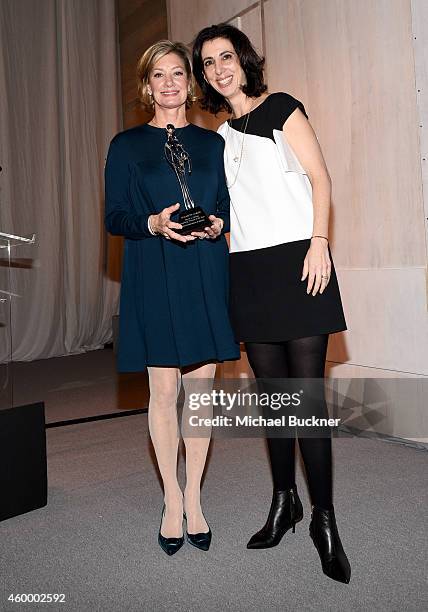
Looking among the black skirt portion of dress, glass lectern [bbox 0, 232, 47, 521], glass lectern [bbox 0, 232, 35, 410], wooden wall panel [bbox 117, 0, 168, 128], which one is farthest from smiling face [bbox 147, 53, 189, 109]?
wooden wall panel [bbox 117, 0, 168, 128]

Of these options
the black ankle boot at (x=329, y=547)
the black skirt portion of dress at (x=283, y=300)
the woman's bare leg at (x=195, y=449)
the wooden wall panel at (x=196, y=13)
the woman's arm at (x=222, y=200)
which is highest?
the wooden wall panel at (x=196, y=13)

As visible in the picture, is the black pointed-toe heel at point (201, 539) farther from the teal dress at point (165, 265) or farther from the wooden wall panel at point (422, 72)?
the wooden wall panel at point (422, 72)

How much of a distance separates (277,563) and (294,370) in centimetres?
55

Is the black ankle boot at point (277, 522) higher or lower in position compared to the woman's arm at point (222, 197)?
lower

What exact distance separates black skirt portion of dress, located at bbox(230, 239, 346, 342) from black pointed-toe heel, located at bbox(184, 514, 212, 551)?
62 cm

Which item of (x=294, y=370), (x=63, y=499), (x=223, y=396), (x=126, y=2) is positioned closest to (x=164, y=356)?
(x=294, y=370)

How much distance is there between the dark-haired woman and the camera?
184cm

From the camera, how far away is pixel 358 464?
110 inches

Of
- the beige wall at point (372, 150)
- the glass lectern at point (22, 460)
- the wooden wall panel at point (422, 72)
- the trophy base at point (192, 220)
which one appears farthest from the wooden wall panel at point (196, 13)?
the glass lectern at point (22, 460)

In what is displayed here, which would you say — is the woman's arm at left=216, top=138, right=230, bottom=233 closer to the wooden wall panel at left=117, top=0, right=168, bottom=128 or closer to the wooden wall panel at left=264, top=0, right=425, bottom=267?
the wooden wall panel at left=264, top=0, right=425, bottom=267

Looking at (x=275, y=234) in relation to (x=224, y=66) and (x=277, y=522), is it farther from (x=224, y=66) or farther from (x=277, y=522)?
(x=277, y=522)

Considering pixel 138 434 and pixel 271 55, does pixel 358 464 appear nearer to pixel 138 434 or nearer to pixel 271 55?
pixel 138 434

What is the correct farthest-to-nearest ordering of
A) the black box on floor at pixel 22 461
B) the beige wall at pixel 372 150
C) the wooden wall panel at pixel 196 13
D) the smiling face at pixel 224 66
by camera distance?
the wooden wall panel at pixel 196 13 → the beige wall at pixel 372 150 → the black box on floor at pixel 22 461 → the smiling face at pixel 224 66

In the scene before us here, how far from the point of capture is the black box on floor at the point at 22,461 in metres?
2.30
